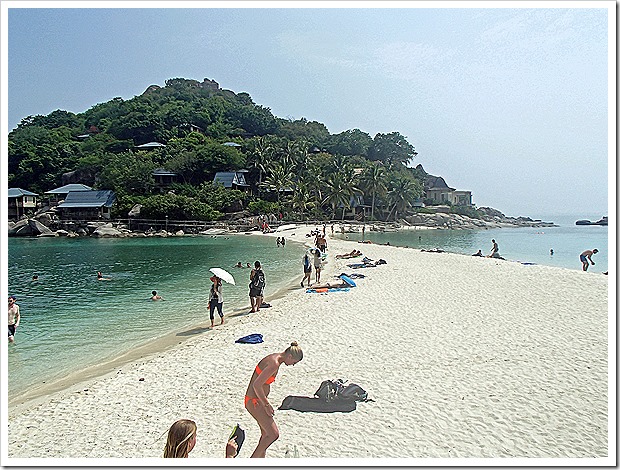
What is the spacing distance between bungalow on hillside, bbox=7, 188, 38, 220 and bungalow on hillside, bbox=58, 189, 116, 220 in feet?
20.0

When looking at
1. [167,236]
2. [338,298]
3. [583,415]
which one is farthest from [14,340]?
[167,236]

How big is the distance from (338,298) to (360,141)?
8068 centimetres

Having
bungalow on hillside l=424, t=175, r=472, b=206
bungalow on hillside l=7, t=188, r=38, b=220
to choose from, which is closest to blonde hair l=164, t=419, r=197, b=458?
bungalow on hillside l=7, t=188, r=38, b=220

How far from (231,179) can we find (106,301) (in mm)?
49905

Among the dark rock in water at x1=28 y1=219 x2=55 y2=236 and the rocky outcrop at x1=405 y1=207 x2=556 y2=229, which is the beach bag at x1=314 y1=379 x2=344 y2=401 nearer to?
the dark rock in water at x1=28 y1=219 x2=55 y2=236

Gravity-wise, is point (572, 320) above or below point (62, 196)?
below

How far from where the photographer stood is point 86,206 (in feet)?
196

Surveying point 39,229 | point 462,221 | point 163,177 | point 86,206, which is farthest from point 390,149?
point 39,229

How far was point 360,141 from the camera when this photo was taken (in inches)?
3570

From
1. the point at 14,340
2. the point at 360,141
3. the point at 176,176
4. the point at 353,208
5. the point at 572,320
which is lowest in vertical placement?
the point at 14,340

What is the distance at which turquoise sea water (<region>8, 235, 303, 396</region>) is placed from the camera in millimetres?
9836

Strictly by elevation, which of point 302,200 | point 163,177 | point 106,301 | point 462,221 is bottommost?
point 106,301

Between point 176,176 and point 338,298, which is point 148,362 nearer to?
point 338,298

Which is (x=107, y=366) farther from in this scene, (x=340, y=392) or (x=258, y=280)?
(x=340, y=392)
